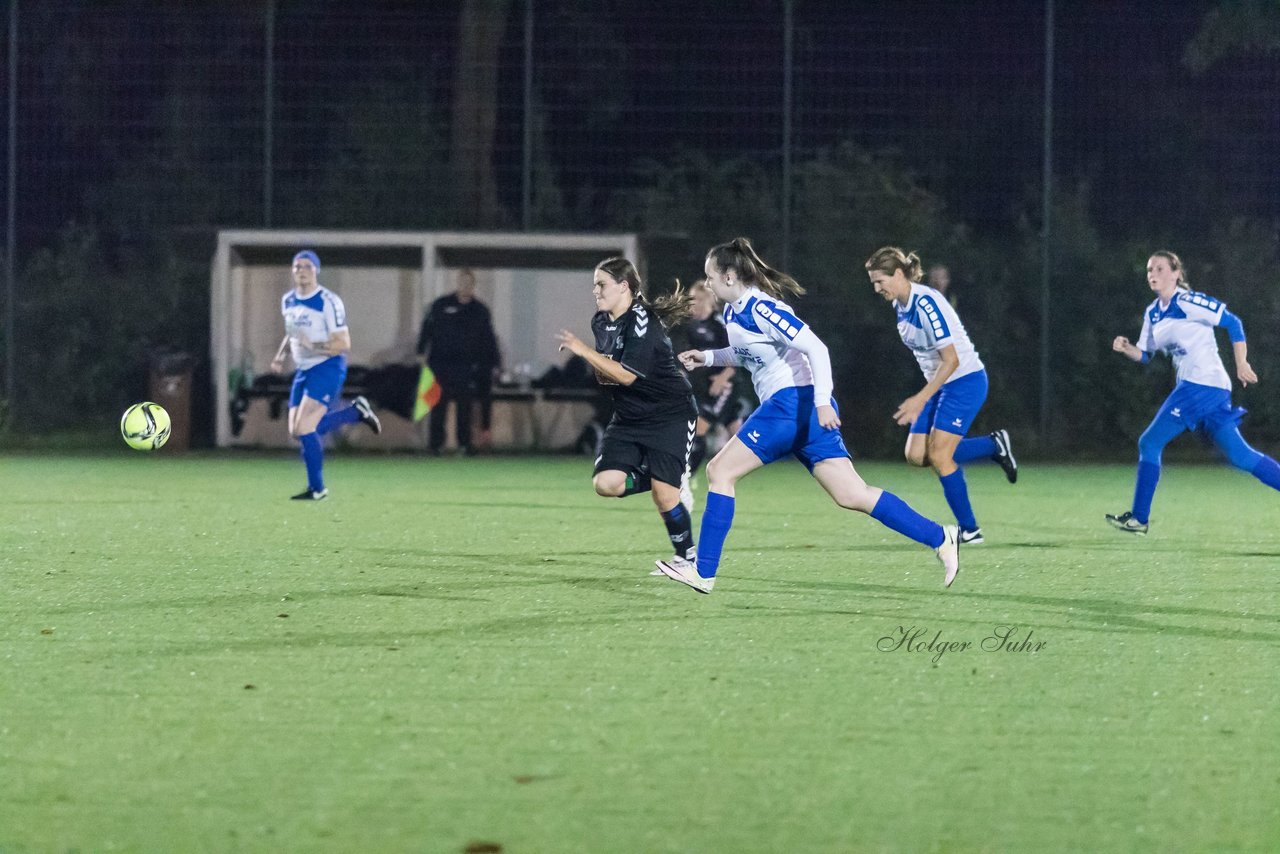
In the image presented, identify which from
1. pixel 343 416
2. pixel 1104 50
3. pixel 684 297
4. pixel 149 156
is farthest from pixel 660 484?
pixel 149 156

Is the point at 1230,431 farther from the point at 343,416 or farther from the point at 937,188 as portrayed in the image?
the point at 937,188

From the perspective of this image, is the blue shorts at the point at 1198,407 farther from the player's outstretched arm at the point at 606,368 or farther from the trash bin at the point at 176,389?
the trash bin at the point at 176,389

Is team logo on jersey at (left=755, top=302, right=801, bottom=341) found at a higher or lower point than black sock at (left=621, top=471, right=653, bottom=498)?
higher

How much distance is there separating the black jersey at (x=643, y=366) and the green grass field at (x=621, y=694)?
31.1 inches

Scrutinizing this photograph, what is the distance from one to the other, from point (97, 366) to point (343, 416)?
7.22 metres

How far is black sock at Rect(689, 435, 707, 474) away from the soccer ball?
4.11 meters

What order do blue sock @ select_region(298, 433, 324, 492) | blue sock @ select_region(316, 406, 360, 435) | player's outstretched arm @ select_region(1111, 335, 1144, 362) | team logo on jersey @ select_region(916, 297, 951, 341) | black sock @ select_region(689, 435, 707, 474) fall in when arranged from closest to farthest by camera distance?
team logo on jersey @ select_region(916, 297, 951, 341)
player's outstretched arm @ select_region(1111, 335, 1144, 362)
blue sock @ select_region(298, 433, 324, 492)
blue sock @ select_region(316, 406, 360, 435)
black sock @ select_region(689, 435, 707, 474)

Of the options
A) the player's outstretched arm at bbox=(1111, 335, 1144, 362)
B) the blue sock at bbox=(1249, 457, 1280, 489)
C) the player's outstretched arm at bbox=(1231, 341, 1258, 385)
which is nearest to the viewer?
the blue sock at bbox=(1249, 457, 1280, 489)

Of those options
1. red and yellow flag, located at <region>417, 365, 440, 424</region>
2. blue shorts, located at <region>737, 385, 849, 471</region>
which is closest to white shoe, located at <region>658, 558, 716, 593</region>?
blue shorts, located at <region>737, 385, 849, 471</region>

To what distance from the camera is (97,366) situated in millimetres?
21062

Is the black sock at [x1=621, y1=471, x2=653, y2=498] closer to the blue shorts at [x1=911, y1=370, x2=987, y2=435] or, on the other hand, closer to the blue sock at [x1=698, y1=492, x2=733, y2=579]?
the blue sock at [x1=698, y1=492, x2=733, y2=579]

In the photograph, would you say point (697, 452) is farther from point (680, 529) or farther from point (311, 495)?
point (680, 529)

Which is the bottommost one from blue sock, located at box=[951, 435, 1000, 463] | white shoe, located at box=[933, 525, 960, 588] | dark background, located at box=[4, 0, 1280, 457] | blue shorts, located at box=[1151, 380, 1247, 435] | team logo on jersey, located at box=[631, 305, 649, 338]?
white shoe, located at box=[933, 525, 960, 588]

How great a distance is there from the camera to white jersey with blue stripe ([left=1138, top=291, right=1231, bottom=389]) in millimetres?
11312
